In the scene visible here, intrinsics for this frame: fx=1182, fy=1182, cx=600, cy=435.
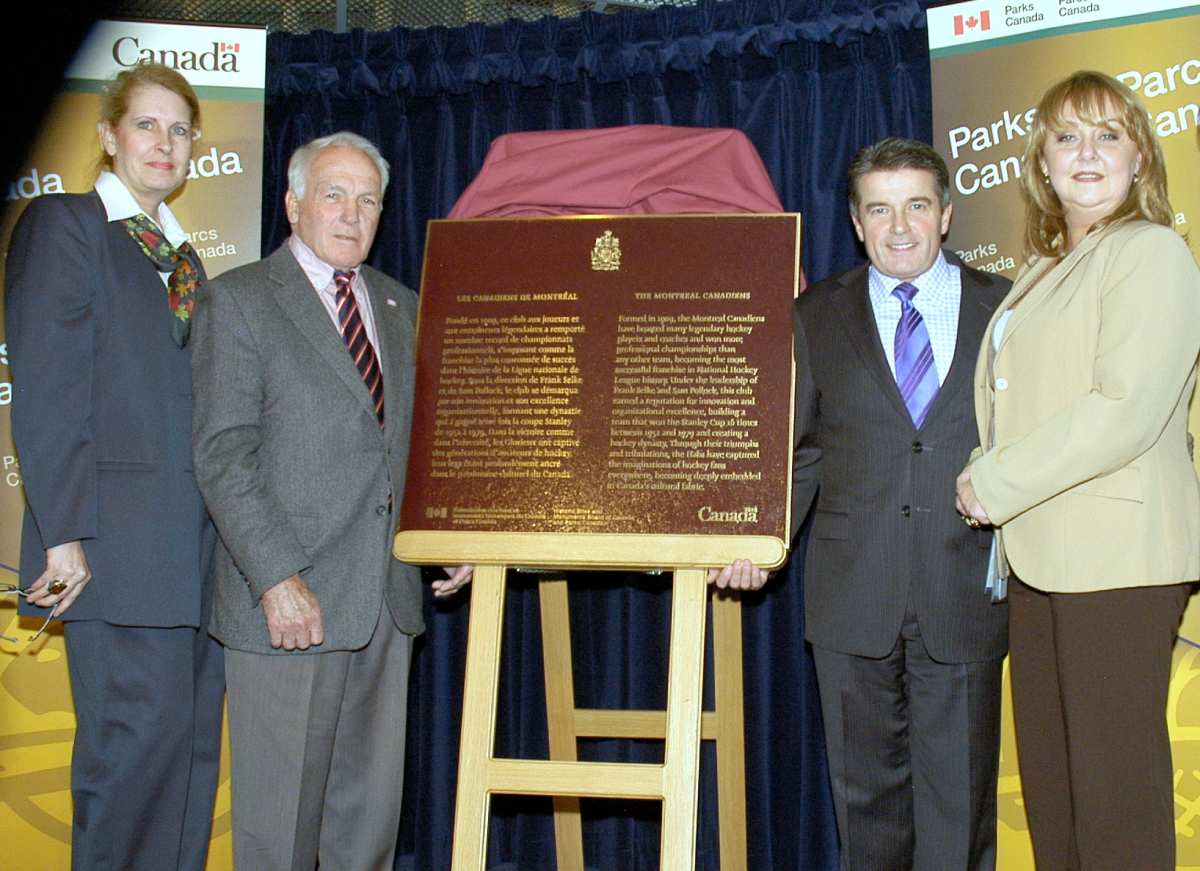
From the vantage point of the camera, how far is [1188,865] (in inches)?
132

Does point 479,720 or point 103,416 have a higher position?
point 103,416

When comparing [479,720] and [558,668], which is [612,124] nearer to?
[558,668]

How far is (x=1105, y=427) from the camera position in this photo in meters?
2.37

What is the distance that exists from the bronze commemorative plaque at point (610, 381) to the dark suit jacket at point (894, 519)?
0.90 ft

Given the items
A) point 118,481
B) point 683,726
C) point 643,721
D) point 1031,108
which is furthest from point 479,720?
point 1031,108

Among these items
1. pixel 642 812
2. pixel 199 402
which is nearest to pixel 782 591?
pixel 642 812

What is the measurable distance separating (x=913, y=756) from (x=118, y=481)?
204cm

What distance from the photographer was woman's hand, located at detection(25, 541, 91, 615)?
2.73m

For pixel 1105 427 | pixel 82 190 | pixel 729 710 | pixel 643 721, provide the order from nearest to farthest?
pixel 1105 427 → pixel 729 710 → pixel 643 721 → pixel 82 190

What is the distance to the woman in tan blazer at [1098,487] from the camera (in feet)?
7.80

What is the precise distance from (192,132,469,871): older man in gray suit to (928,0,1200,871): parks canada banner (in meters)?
1.71

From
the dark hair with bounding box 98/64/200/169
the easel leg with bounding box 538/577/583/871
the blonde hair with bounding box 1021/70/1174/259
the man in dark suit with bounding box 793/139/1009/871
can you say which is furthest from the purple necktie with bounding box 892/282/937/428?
the dark hair with bounding box 98/64/200/169

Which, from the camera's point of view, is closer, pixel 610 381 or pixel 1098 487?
pixel 1098 487

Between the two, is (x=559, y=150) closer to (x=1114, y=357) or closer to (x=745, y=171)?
(x=745, y=171)
